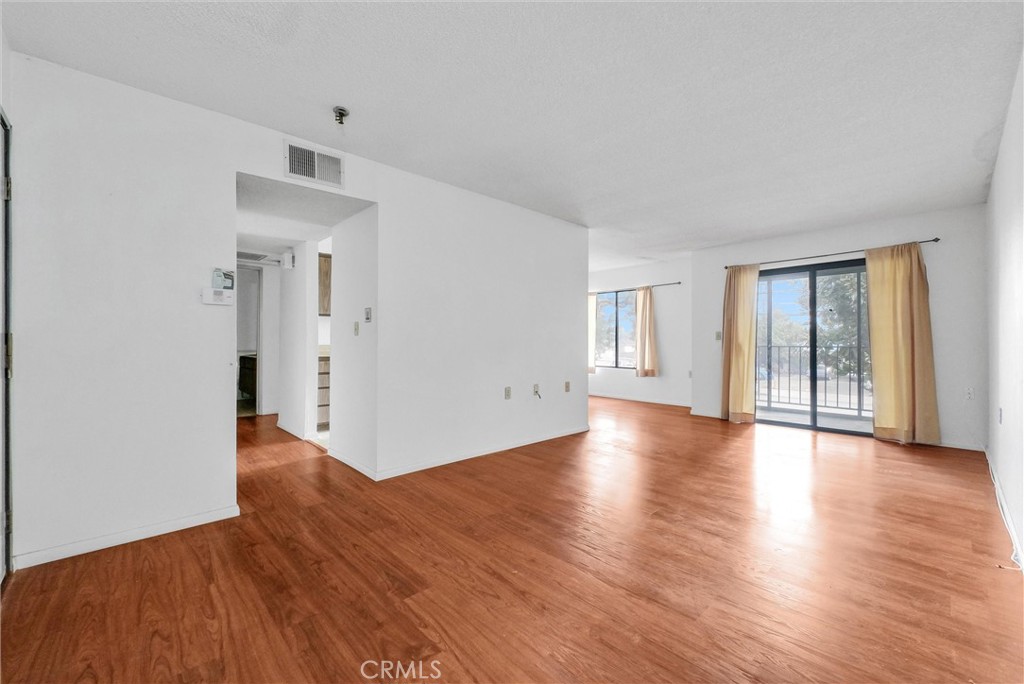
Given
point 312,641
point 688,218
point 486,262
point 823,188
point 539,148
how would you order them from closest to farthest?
point 312,641, point 539,148, point 823,188, point 486,262, point 688,218

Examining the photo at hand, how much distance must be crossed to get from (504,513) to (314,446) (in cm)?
262

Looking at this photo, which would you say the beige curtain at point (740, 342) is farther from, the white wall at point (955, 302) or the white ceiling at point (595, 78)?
the white ceiling at point (595, 78)

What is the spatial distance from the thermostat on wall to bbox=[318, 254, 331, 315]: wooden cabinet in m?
2.58

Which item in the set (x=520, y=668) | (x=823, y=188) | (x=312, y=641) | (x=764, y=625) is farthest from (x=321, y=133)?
(x=823, y=188)

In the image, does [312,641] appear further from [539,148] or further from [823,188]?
[823,188]

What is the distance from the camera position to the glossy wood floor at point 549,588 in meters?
1.46

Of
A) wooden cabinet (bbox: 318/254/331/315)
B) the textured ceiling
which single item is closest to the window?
wooden cabinet (bbox: 318/254/331/315)

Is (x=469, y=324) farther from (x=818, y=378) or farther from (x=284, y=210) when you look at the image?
(x=818, y=378)

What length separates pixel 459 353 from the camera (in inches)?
155

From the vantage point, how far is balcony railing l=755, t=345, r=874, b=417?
5172mm

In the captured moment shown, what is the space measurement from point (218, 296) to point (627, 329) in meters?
7.13

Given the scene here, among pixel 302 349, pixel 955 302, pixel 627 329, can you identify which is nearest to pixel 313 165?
pixel 302 349

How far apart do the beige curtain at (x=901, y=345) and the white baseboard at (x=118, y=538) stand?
632cm

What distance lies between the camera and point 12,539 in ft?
6.64
